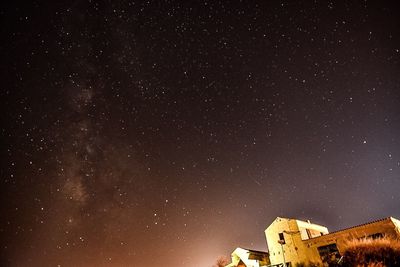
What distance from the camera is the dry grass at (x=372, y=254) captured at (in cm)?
1384

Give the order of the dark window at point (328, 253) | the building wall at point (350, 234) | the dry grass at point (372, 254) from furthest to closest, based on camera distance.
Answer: the dark window at point (328, 253) < the building wall at point (350, 234) < the dry grass at point (372, 254)

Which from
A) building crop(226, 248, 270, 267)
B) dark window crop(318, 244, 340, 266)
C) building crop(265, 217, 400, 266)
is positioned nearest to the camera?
building crop(265, 217, 400, 266)

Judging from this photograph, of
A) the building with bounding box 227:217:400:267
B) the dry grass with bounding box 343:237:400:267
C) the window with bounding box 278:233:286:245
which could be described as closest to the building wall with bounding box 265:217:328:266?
the building with bounding box 227:217:400:267

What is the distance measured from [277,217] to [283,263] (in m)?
6.17

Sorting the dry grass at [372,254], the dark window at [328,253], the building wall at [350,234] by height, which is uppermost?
the building wall at [350,234]

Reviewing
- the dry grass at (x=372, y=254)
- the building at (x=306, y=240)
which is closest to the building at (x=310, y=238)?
the building at (x=306, y=240)

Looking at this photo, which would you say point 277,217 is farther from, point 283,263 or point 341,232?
point 341,232

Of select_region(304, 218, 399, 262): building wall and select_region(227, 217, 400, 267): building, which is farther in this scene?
select_region(227, 217, 400, 267): building

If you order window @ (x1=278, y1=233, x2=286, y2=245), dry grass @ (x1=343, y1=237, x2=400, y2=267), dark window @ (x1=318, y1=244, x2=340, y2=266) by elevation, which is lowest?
dry grass @ (x1=343, y1=237, x2=400, y2=267)

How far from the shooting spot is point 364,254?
14367mm

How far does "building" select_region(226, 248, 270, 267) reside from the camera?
137 ft

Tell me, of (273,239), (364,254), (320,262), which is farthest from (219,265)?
(364,254)

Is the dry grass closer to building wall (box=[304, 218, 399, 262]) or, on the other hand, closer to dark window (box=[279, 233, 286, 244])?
building wall (box=[304, 218, 399, 262])

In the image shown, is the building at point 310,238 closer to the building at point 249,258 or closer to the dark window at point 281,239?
the dark window at point 281,239
